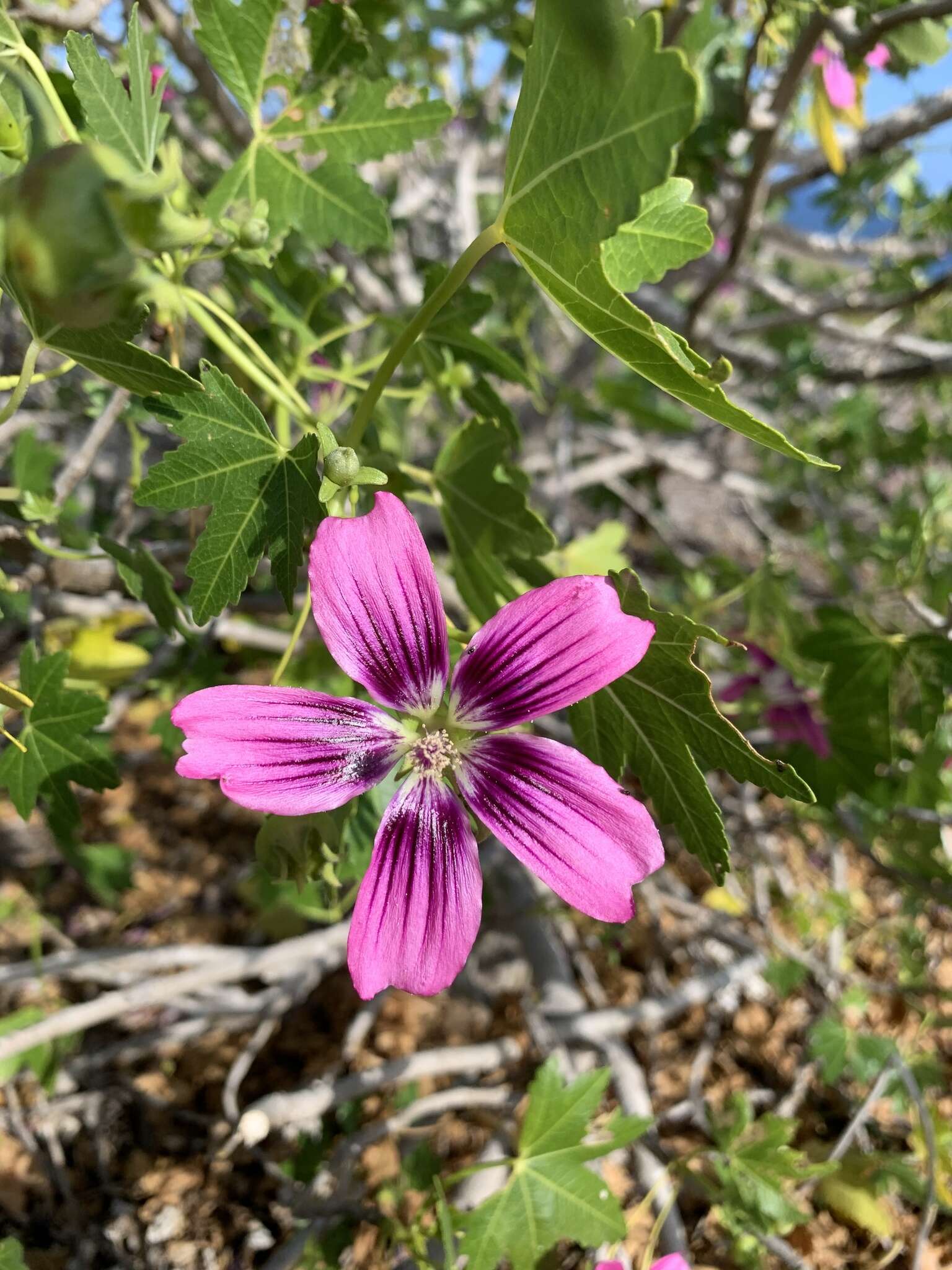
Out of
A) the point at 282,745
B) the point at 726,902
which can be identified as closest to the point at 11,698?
the point at 282,745

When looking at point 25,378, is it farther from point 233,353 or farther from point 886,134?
point 886,134

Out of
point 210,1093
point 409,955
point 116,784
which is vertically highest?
point 409,955

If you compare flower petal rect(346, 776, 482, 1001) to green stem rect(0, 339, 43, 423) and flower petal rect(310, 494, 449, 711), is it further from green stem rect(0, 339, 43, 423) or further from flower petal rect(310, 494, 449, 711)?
green stem rect(0, 339, 43, 423)

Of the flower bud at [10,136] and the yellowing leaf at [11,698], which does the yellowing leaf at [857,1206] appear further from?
the flower bud at [10,136]

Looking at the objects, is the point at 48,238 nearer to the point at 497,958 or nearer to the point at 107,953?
the point at 107,953

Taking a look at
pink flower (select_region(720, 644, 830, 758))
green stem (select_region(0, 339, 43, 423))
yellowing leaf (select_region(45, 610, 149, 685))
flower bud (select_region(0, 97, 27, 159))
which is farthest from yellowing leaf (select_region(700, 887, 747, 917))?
flower bud (select_region(0, 97, 27, 159))

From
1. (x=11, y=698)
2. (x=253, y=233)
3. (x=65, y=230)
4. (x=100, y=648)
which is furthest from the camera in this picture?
(x=100, y=648)

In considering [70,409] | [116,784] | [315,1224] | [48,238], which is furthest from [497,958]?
[48,238]
